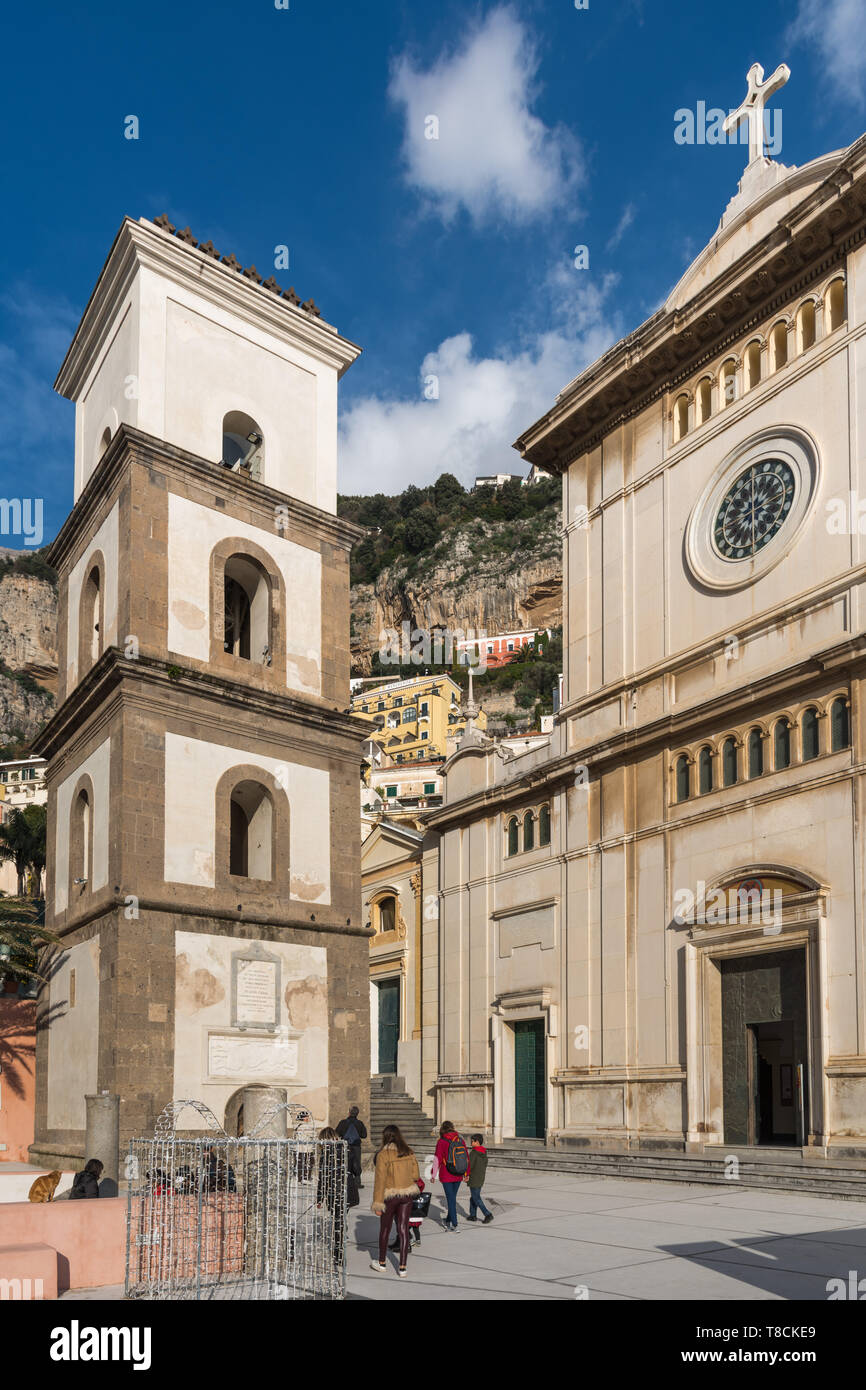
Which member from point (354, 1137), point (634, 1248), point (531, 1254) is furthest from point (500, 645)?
point (531, 1254)

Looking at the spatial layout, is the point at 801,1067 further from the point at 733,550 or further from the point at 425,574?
the point at 425,574

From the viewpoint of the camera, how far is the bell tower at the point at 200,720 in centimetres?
2477

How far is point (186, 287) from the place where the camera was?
96.5ft

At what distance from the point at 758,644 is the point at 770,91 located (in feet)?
45.5

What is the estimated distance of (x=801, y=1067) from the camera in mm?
23922

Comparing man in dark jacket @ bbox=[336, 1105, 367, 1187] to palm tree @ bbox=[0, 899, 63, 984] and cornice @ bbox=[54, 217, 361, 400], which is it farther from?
cornice @ bbox=[54, 217, 361, 400]

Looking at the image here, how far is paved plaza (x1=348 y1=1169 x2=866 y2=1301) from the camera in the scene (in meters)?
12.4

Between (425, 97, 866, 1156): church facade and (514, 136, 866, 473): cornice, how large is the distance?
66 mm

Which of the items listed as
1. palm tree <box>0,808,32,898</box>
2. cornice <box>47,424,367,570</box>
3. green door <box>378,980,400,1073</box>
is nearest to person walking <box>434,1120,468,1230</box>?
cornice <box>47,424,367,570</box>

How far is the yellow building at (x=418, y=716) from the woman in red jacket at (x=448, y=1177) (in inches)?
4139

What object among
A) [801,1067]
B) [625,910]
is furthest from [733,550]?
[801,1067]

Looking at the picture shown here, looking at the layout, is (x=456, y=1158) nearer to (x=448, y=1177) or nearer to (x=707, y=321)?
(x=448, y=1177)

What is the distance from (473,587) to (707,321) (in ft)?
391
